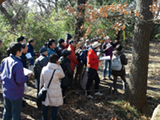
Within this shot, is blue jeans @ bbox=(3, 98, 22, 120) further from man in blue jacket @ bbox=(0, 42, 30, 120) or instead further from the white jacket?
the white jacket

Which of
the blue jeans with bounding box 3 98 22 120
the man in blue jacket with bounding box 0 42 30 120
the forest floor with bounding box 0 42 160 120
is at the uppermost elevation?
the man in blue jacket with bounding box 0 42 30 120

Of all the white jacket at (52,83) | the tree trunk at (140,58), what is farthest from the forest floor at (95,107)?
the white jacket at (52,83)

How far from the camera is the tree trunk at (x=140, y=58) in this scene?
439 cm

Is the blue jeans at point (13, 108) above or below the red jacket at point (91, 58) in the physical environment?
below

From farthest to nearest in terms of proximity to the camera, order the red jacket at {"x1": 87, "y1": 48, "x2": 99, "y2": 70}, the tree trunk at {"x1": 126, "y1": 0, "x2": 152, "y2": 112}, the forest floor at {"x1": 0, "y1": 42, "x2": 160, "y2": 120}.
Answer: the red jacket at {"x1": 87, "y1": 48, "x2": 99, "y2": 70}, the forest floor at {"x1": 0, "y1": 42, "x2": 160, "y2": 120}, the tree trunk at {"x1": 126, "y1": 0, "x2": 152, "y2": 112}

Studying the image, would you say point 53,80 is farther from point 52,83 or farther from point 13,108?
point 13,108

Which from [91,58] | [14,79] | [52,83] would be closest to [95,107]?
[91,58]

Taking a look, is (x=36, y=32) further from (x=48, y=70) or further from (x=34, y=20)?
(x=48, y=70)

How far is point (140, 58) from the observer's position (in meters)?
4.64

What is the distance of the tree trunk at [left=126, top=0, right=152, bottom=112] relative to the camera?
4391mm

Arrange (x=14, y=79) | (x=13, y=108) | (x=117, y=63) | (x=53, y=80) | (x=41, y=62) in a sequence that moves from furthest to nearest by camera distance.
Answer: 1. (x=117, y=63)
2. (x=41, y=62)
3. (x=53, y=80)
4. (x=13, y=108)
5. (x=14, y=79)

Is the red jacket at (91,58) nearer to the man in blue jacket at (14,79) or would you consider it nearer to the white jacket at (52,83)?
the white jacket at (52,83)

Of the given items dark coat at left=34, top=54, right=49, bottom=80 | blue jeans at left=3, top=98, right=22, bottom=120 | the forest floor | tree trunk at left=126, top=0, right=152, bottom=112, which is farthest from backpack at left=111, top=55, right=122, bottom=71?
blue jeans at left=3, top=98, right=22, bottom=120

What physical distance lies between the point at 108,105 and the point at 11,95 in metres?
3.24
